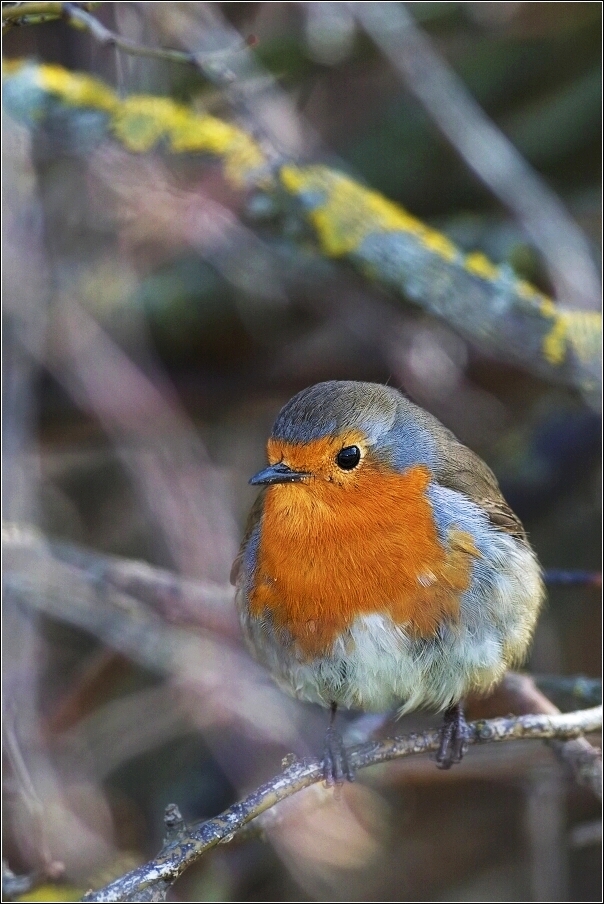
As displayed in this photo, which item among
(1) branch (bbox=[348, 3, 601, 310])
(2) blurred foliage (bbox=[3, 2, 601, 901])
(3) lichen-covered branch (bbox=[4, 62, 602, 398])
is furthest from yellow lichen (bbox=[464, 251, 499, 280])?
(2) blurred foliage (bbox=[3, 2, 601, 901])

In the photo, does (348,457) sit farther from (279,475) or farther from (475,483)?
(475,483)

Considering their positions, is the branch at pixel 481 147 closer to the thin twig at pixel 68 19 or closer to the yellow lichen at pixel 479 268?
the yellow lichen at pixel 479 268

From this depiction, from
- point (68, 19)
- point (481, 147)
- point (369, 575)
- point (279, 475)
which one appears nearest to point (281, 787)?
point (369, 575)

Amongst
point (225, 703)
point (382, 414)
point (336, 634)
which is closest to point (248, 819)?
point (336, 634)

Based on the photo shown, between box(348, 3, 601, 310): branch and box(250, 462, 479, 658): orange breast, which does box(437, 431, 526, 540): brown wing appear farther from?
box(348, 3, 601, 310): branch

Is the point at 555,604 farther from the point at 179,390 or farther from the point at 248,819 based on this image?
the point at 248,819
